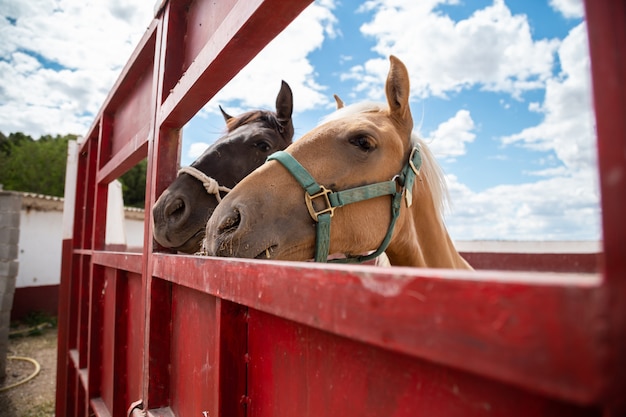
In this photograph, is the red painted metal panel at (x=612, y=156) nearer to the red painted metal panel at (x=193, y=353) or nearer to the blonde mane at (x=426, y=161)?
the red painted metal panel at (x=193, y=353)

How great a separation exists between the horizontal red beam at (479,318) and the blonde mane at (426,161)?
1.39 meters

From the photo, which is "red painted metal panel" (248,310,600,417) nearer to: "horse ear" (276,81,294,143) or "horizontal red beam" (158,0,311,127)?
"horizontal red beam" (158,0,311,127)

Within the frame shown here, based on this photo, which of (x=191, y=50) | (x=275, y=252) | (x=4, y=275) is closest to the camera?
(x=275, y=252)

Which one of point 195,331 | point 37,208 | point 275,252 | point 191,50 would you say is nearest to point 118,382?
point 195,331

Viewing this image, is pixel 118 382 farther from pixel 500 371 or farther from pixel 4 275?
pixel 4 275

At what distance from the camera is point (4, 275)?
5.85m

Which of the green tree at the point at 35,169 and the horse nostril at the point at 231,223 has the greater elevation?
the green tree at the point at 35,169

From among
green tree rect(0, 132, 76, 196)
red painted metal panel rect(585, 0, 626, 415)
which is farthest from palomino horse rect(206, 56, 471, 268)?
green tree rect(0, 132, 76, 196)

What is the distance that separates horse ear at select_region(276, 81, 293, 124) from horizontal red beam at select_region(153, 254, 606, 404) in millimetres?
2219

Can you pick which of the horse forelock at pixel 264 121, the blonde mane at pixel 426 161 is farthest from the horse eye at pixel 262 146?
the blonde mane at pixel 426 161

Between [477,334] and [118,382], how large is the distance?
216 cm

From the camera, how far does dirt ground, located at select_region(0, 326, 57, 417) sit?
14.2ft

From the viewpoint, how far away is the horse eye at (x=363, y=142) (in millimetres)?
1592

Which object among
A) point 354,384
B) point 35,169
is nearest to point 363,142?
point 354,384
